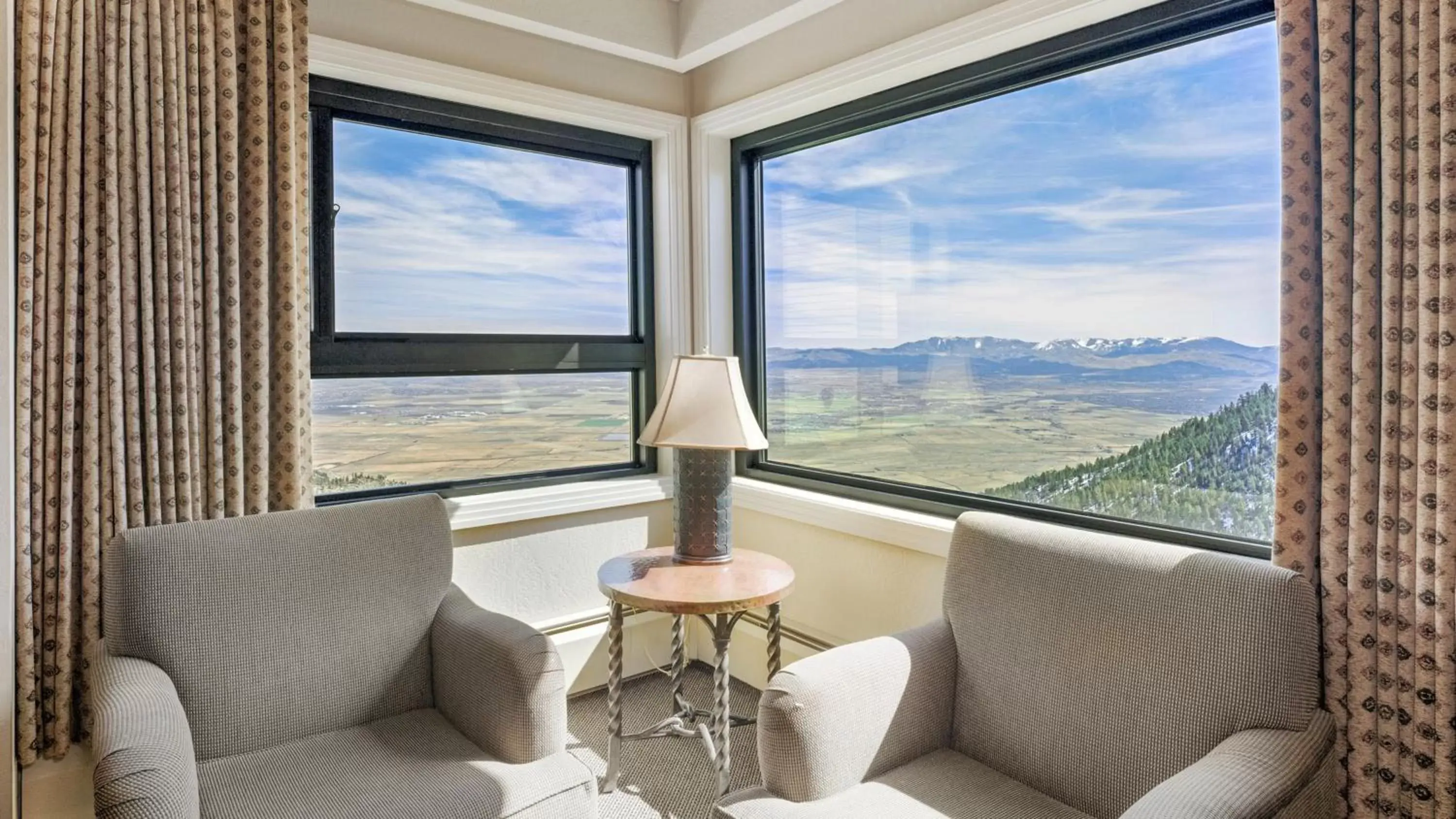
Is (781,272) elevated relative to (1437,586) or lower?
elevated

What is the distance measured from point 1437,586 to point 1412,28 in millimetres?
935

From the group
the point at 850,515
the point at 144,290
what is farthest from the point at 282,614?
the point at 850,515

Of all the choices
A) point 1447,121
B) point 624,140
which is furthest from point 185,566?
point 1447,121

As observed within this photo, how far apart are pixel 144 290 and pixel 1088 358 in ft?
7.70

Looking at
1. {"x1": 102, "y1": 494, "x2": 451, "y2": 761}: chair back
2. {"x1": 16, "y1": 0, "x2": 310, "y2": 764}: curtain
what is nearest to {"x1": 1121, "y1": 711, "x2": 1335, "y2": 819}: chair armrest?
{"x1": 102, "y1": 494, "x2": 451, "y2": 761}: chair back

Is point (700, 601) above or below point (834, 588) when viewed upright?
above

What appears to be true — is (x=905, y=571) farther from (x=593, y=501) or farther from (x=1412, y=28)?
(x=1412, y=28)

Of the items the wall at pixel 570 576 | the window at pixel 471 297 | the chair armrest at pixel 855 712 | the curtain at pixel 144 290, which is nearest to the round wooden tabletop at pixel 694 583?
the chair armrest at pixel 855 712

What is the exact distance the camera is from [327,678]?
1.84 m

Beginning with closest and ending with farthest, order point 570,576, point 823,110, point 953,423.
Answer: point 953,423 → point 823,110 → point 570,576

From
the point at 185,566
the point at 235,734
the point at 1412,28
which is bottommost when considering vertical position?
the point at 235,734

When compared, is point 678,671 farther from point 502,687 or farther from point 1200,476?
point 1200,476

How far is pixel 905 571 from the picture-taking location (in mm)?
2434

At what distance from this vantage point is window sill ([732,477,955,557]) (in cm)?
235
